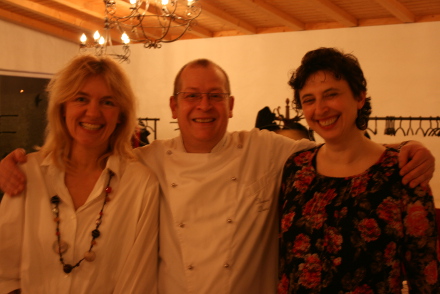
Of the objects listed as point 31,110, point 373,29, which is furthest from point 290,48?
point 31,110

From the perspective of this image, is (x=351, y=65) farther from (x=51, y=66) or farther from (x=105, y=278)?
(x=51, y=66)

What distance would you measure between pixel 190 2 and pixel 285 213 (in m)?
2.56

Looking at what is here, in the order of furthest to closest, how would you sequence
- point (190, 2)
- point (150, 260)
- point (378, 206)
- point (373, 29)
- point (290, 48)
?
1. point (290, 48)
2. point (373, 29)
3. point (190, 2)
4. point (150, 260)
5. point (378, 206)

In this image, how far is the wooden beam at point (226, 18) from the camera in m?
6.21

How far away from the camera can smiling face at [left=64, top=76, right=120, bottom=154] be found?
77.1 inches

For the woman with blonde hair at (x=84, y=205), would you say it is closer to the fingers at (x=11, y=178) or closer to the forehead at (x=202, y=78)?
the fingers at (x=11, y=178)

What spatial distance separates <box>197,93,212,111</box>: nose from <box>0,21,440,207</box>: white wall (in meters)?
3.38

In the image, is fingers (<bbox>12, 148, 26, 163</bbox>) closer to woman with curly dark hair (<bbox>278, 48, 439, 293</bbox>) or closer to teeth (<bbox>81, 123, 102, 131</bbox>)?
teeth (<bbox>81, 123, 102, 131</bbox>)

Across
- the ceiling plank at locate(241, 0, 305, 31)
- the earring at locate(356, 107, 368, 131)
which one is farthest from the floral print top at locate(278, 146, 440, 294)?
the ceiling plank at locate(241, 0, 305, 31)

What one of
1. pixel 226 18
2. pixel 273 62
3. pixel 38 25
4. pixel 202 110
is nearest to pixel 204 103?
pixel 202 110

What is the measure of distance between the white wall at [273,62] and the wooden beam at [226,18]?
0.23 meters

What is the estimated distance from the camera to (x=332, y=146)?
1.87 metres

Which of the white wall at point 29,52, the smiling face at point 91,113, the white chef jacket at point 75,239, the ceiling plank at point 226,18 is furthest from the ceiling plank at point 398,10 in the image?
the white wall at point 29,52

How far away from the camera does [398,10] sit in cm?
580
